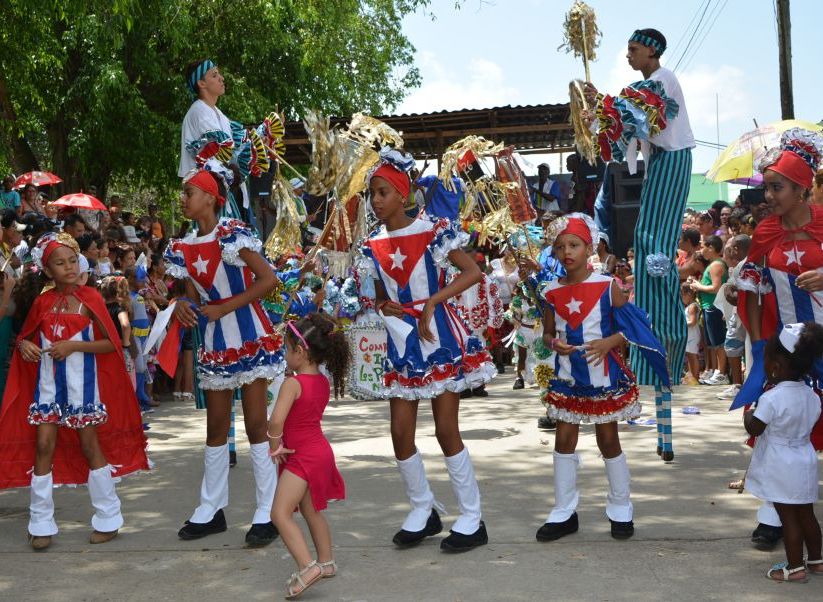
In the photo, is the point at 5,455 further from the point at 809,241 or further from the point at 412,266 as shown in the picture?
the point at 809,241

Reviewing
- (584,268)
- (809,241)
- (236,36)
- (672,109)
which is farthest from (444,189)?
(236,36)

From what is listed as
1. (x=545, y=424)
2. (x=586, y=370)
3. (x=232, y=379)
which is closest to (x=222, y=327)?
(x=232, y=379)

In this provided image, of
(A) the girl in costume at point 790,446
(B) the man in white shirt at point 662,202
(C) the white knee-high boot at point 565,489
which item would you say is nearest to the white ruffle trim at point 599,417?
(C) the white knee-high boot at point 565,489

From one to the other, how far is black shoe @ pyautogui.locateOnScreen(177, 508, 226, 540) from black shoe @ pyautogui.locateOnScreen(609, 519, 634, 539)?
2.18 metres

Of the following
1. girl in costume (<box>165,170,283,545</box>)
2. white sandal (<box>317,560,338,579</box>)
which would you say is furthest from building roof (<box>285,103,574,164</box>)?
white sandal (<box>317,560,338,579</box>)

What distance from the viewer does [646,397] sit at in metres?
11.0

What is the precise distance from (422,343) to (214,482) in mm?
1482

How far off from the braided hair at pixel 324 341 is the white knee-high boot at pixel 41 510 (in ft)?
6.04

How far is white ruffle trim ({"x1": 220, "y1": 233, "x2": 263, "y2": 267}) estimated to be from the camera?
561 cm

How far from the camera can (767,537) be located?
16.6 feet

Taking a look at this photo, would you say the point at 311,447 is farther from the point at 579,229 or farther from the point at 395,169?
the point at 579,229

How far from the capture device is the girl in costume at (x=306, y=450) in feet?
15.3

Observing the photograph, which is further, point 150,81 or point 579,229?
point 150,81

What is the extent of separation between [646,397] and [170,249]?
6.59 m
